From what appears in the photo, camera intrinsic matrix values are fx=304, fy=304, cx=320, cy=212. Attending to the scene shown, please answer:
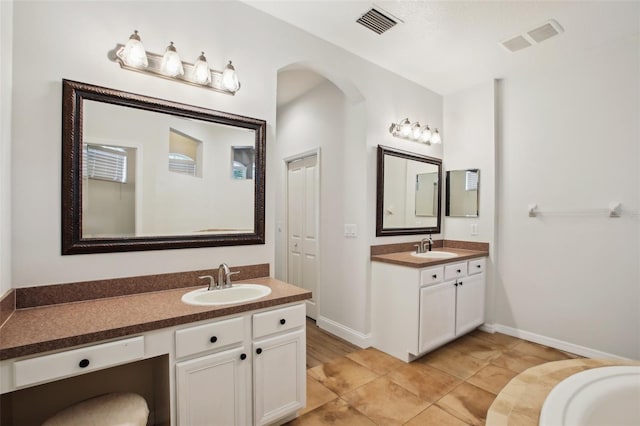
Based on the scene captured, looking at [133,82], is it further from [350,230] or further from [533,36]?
[533,36]

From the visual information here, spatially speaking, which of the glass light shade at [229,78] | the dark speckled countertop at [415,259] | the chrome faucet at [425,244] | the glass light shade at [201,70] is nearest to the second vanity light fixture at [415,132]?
the chrome faucet at [425,244]

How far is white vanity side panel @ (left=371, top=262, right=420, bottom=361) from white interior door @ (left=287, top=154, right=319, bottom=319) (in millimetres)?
883

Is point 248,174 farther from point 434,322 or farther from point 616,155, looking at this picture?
point 616,155

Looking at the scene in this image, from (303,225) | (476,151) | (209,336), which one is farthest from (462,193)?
(209,336)

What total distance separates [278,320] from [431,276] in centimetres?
155

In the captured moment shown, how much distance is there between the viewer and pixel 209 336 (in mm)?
1501

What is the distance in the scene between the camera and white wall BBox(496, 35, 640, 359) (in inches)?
102

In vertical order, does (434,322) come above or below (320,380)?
above

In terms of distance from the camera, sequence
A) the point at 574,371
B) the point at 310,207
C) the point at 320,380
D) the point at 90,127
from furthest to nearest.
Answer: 1. the point at 310,207
2. the point at 320,380
3. the point at 90,127
4. the point at 574,371

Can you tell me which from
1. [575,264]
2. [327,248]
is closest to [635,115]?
[575,264]

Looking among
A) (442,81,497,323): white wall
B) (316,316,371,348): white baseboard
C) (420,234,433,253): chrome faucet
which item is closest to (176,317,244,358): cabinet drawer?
(316,316,371,348): white baseboard

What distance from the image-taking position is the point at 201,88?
6.45ft

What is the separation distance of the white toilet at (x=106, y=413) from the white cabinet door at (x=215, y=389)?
0.58ft

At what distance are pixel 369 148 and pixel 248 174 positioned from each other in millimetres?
1337
